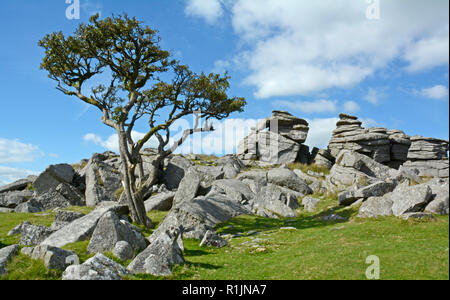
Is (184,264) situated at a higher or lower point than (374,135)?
lower

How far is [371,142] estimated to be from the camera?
65562mm

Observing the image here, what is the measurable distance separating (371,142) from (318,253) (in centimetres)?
5707

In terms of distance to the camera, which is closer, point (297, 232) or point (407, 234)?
point (407, 234)

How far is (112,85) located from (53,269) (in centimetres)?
2307

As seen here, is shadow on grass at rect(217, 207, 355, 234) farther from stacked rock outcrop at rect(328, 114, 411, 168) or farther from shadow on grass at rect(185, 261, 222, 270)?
stacked rock outcrop at rect(328, 114, 411, 168)

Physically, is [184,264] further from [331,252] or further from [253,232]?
[253,232]

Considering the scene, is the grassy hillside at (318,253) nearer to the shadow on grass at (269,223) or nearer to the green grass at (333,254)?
the green grass at (333,254)

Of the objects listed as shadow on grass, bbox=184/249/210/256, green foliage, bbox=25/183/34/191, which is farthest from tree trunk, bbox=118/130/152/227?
green foliage, bbox=25/183/34/191

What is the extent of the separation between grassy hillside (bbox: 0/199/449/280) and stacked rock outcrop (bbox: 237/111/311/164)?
4185 cm

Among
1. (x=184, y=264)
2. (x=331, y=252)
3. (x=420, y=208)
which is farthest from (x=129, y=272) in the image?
(x=420, y=208)

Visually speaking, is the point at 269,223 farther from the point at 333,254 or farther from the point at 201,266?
the point at 201,266

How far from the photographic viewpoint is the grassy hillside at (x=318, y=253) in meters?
11.5

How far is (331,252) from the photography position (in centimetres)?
1460

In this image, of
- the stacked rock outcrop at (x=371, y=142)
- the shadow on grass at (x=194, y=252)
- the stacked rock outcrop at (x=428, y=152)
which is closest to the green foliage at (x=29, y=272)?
the shadow on grass at (x=194, y=252)
